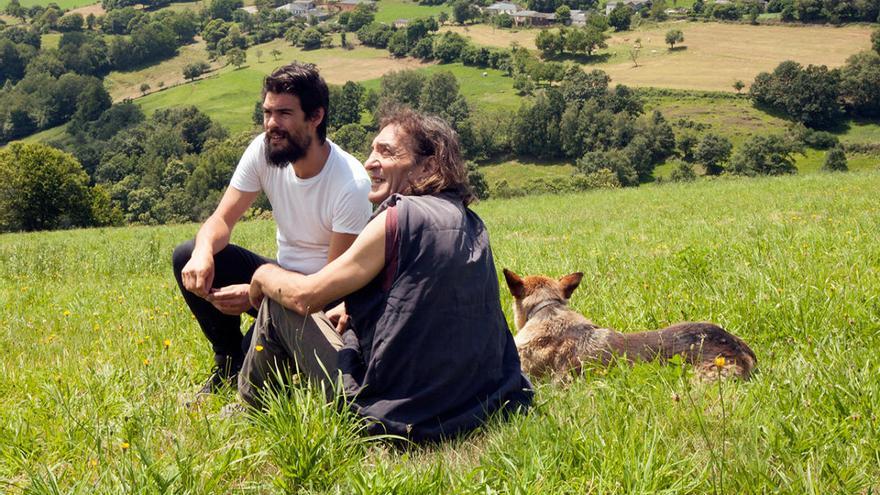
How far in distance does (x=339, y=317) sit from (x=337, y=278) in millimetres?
788

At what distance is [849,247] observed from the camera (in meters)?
7.23

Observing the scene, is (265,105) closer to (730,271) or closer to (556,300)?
(556,300)

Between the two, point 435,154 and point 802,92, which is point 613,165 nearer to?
point 802,92

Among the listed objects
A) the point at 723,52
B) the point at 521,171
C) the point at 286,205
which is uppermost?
the point at 286,205

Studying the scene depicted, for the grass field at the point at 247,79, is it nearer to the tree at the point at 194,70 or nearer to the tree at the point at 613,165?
the tree at the point at 194,70

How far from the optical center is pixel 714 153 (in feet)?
→ 252

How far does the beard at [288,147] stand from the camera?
4.68 m

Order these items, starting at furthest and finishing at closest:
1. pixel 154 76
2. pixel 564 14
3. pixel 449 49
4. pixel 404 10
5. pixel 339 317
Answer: pixel 404 10
pixel 564 14
pixel 154 76
pixel 449 49
pixel 339 317

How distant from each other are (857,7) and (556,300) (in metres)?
133

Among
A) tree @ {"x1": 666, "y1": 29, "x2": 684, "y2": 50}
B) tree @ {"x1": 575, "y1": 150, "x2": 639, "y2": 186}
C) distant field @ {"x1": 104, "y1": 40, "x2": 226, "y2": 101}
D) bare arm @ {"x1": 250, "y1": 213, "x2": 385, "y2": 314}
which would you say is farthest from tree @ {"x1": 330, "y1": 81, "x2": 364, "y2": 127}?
bare arm @ {"x1": 250, "y1": 213, "x2": 385, "y2": 314}

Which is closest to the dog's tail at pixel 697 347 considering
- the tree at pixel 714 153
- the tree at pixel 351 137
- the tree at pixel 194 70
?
the tree at pixel 714 153

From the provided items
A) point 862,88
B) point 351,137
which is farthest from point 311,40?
point 862,88

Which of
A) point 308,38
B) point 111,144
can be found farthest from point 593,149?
point 308,38

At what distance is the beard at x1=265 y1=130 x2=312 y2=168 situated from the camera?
4684 millimetres
